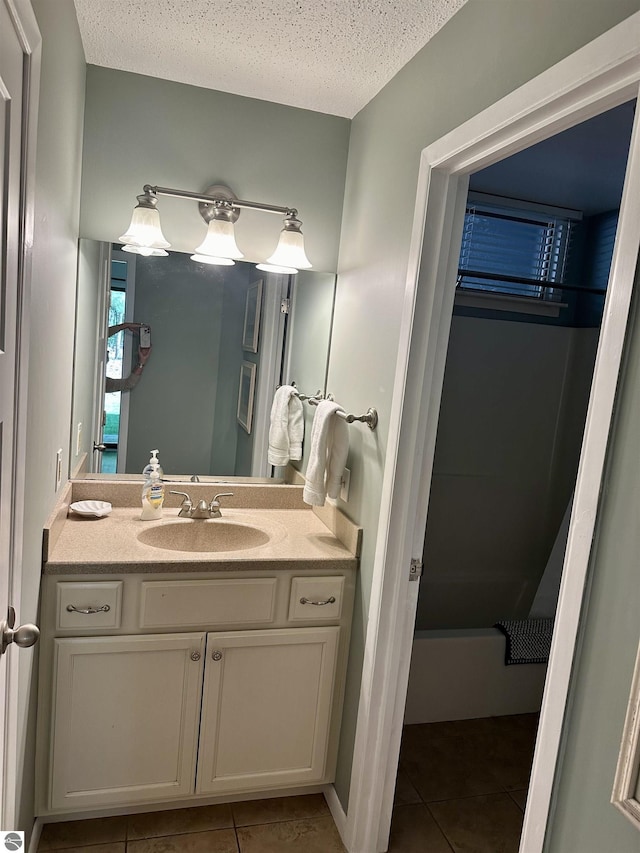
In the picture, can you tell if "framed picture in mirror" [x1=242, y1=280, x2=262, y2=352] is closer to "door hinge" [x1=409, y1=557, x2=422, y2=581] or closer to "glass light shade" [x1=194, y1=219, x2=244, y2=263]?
"glass light shade" [x1=194, y1=219, x2=244, y2=263]

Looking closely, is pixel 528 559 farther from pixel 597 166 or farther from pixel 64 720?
pixel 64 720

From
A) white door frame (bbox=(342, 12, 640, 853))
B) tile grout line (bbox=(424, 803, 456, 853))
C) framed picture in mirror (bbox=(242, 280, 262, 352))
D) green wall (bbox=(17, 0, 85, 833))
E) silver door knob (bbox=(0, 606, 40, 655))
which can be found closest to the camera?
white door frame (bbox=(342, 12, 640, 853))

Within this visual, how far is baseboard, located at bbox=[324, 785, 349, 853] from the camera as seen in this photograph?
202cm

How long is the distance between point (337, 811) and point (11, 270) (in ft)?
6.31

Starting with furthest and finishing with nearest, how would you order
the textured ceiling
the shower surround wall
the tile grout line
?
1. the shower surround wall
2. the tile grout line
3. the textured ceiling

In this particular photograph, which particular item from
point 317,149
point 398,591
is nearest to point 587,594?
point 398,591

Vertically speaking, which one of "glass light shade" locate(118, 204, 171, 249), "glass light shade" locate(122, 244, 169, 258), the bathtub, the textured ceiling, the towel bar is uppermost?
the textured ceiling

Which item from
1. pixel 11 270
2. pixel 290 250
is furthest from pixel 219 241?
pixel 11 270

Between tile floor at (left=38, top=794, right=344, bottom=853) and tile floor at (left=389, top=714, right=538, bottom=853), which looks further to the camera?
tile floor at (left=389, top=714, right=538, bottom=853)

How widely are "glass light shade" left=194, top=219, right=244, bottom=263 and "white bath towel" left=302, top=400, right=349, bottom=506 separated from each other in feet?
2.09

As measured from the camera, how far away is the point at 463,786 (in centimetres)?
234

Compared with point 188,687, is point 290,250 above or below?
above

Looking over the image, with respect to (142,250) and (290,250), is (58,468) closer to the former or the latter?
(142,250)

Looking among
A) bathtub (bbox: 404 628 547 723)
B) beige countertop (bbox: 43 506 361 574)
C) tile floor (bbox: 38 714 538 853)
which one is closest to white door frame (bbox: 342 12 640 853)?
tile floor (bbox: 38 714 538 853)
